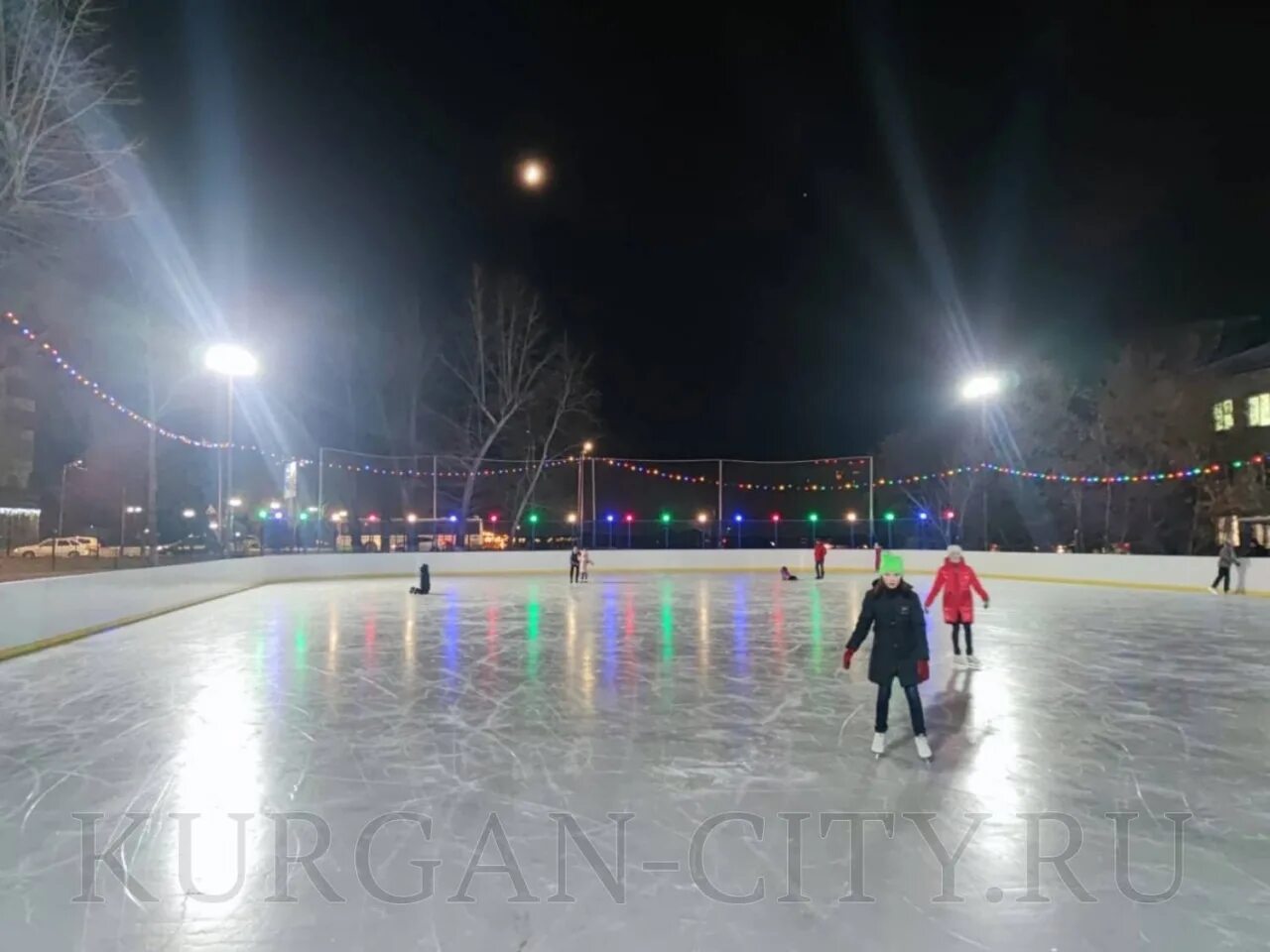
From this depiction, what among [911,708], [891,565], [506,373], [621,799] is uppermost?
[506,373]

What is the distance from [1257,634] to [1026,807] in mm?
8813

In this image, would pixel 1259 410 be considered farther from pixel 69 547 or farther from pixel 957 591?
pixel 69 547

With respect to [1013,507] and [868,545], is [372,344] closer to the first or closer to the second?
[868,545]

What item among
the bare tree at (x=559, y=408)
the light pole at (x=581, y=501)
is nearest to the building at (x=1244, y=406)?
the light pole at (x=581, y=501)

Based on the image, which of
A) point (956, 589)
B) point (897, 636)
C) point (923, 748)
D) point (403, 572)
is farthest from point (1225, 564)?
point (403, 572)

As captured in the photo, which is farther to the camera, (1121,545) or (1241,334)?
(1241,334)

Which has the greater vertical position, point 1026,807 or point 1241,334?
point 1241,334

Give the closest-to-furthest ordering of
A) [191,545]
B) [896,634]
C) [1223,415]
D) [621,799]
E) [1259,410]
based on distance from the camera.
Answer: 1. [621,799]
2. [896,634]
3. [1259,410]
4. [1223,415]
5. [191,545]

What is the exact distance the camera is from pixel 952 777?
442cm

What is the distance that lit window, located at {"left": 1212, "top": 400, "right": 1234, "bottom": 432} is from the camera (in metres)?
26.8

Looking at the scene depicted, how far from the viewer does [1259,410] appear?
1025 inches

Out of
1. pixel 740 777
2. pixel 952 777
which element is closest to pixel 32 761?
pixel 740 777

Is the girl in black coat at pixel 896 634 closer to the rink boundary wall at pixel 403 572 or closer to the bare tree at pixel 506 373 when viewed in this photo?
the rink boundary wall at pixel 403 572

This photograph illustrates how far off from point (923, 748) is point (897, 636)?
0.69 m
